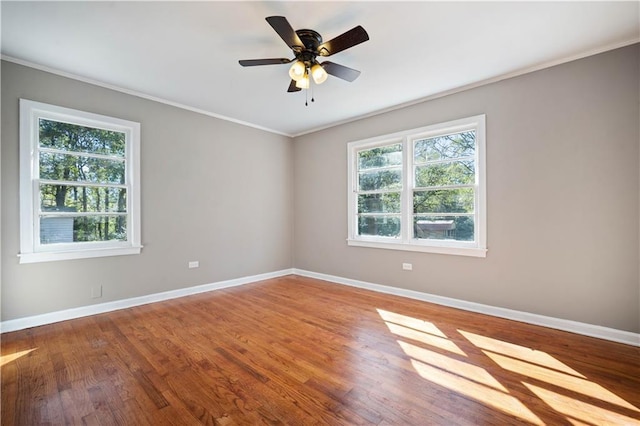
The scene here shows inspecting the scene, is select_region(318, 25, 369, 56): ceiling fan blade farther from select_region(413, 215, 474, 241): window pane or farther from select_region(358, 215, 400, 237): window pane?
select_region(358, 215, 400, 237): window pane

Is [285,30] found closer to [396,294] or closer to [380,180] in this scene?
[380,180]

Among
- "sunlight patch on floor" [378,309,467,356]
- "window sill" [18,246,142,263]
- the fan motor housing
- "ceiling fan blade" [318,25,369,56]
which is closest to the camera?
"ceiling fan blade" [318,25,369,56]

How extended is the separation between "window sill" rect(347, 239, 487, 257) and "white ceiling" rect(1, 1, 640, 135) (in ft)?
6.90

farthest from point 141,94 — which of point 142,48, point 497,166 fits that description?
point 497,166

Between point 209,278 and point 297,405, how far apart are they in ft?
10.7

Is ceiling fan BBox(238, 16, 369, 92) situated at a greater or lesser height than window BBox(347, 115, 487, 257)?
greater

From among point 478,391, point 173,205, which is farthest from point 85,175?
point 478,391

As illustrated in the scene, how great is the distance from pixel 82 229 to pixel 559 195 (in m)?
5.53

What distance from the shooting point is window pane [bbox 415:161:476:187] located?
3.80 m

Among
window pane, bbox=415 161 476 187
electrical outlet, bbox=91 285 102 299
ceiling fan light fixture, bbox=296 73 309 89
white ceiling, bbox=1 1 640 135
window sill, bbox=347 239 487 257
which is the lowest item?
electrical outlet, bbox=91 285 102 299

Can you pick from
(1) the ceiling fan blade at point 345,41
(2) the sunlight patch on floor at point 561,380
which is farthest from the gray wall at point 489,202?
(1) the ceiling fan blade at point 345,41

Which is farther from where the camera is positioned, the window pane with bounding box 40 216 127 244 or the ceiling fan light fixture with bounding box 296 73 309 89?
the window pane with bounding box 40 216 127 244

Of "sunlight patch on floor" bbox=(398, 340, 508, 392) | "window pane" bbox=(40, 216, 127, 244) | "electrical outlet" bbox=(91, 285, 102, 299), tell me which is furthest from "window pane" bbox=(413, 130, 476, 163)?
"electrical outlet" bbox=(91, 285, 102, 299)

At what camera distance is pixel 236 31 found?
2602 millimetres
